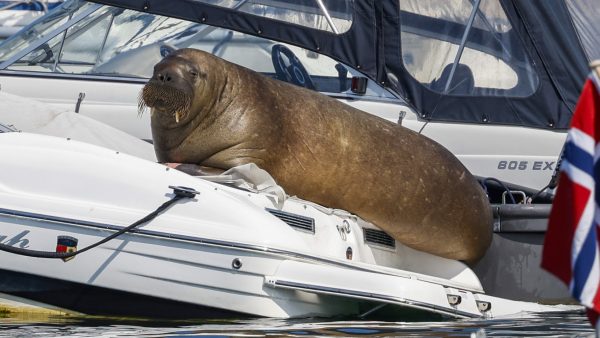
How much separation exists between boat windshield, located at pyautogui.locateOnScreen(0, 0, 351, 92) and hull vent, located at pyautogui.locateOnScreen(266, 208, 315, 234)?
315 centimetres

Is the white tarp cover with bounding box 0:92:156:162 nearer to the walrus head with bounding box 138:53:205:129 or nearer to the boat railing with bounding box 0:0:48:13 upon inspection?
the walrus head with bounding box 138:53:205:129

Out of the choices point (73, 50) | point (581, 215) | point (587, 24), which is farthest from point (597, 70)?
point (73, 50)

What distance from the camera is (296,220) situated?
334 inches

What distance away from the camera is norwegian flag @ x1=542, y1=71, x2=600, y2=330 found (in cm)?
470

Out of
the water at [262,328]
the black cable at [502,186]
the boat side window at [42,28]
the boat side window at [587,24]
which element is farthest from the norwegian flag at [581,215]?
the boat side window at [42,28]

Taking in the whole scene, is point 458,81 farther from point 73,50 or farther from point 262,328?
point 262,328

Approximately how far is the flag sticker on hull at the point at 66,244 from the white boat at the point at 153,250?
0.09 feet

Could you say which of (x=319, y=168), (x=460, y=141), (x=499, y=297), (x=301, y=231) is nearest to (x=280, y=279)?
(x=301, y=231)

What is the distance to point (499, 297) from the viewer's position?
9680 mm

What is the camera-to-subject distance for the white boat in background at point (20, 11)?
29.9m

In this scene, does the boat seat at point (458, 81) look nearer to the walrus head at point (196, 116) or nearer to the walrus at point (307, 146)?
the walrus at point (307, 146)

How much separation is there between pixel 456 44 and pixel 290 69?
1373 mm

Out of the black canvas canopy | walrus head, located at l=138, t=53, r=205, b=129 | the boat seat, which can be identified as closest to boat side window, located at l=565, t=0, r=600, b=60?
the black canvas canopy

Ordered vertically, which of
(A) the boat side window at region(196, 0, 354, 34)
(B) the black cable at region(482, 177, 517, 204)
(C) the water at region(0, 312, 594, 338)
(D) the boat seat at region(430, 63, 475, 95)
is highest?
(A) the boat side window at region(196, 0, 354, 34)
